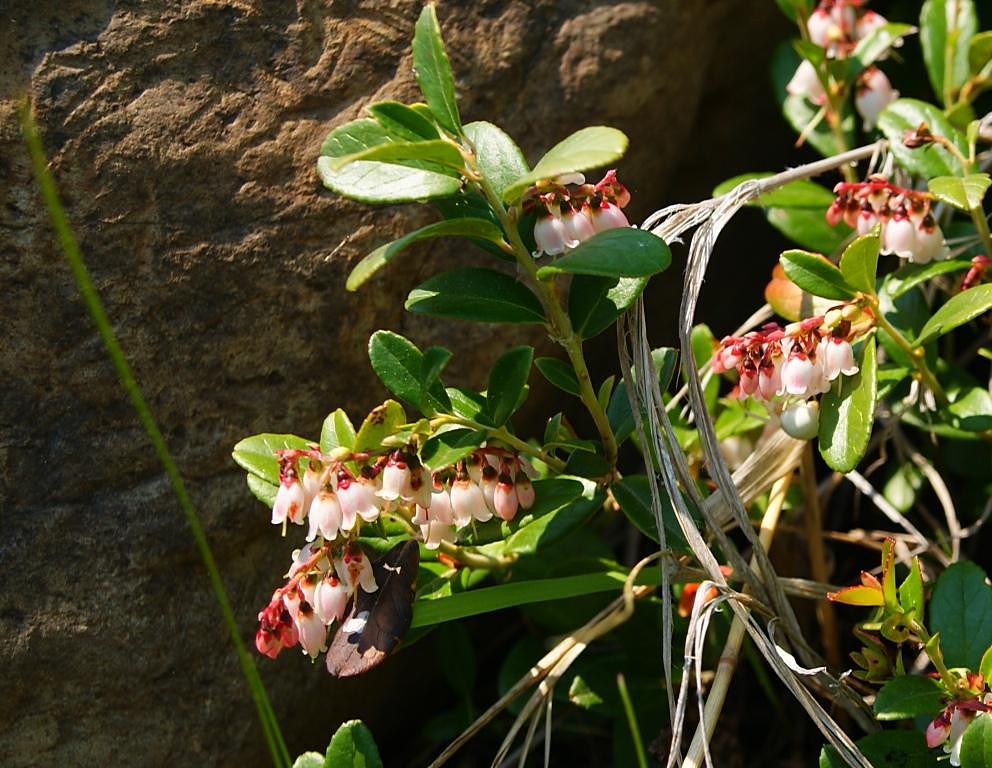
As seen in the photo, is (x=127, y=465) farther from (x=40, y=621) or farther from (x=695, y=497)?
(x=695, y=497)

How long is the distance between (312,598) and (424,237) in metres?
0.44

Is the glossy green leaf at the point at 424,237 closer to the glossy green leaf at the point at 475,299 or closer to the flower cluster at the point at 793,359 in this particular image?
the glossy green leaf at the point at 475,299

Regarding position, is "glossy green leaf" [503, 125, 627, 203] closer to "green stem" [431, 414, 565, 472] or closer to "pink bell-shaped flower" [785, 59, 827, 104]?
"green stem" [431, 414, 565, 472]

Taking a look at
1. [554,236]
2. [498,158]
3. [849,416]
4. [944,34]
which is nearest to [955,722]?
[849,416]

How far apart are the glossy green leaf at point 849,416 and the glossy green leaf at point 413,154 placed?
0.59 m

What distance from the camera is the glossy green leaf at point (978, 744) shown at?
48.3 inches

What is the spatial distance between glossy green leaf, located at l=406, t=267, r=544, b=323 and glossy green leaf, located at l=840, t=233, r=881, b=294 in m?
0.40

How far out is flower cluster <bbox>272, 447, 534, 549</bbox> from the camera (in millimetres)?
1250

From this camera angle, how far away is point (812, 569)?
1860mm

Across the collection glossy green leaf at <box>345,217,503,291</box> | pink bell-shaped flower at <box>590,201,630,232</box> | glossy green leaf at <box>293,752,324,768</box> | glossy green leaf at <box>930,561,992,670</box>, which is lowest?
glossy green leaf at <box>930,561,992,670</box>

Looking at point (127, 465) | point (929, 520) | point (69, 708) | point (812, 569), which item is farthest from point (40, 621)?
point (929, 520)

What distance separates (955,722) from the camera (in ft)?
4.25

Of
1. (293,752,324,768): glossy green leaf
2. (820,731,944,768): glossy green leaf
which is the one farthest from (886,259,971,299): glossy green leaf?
(293,752,324,768): glossy green leaf

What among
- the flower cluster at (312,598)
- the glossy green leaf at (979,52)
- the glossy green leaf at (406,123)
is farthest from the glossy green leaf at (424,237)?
the glossy green leaf at (979,52)
